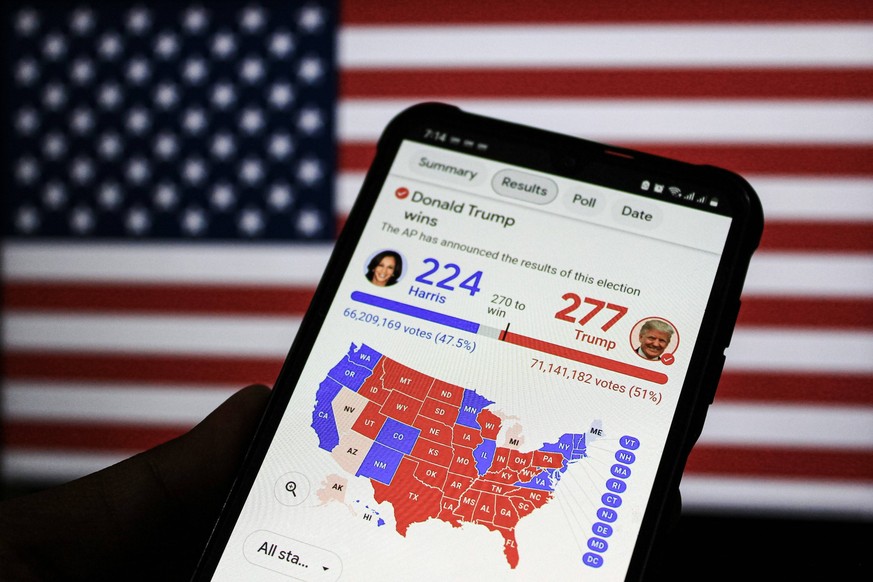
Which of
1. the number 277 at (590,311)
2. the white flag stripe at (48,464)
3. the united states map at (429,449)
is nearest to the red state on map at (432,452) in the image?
the united states map at (429,449)

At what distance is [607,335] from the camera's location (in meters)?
0.54

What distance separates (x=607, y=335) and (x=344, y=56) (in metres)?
1.10

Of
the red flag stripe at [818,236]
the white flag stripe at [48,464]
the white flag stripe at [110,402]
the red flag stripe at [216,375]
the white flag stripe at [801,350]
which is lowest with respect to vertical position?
the white flag stripe at [48,464]

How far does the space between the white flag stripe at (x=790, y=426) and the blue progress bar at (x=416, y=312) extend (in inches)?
41.4

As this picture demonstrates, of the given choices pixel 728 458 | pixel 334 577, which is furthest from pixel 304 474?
pixel 728 458

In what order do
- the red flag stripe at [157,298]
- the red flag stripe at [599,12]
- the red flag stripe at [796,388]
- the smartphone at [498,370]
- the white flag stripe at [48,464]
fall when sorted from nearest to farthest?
the smartphone at [498,370] → the red flag stripe at [599,12] → the red flag stripe at [796,388] → the red flag stripe at [157,298] → the white flag stripe at [48,464]

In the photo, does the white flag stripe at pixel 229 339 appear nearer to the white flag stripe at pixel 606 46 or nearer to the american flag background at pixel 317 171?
the american flag background at pixel 317 171

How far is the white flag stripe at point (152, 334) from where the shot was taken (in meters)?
1.53

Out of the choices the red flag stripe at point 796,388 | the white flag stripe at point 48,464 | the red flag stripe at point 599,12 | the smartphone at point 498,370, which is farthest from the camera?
the white flag stripe at point 48,464

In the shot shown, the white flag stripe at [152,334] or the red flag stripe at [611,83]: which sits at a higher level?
the red flag stripe at [611,83]

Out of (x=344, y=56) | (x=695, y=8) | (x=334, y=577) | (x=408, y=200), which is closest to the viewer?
(x=334, y=577)

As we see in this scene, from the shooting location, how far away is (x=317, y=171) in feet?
4.83

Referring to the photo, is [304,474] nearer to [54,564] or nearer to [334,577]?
[334,577]

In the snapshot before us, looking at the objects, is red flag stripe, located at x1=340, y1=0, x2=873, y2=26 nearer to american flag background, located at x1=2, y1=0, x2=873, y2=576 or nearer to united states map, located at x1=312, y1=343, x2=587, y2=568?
american flag background, located at x1=2, y1=0, x2=873, y2=576
